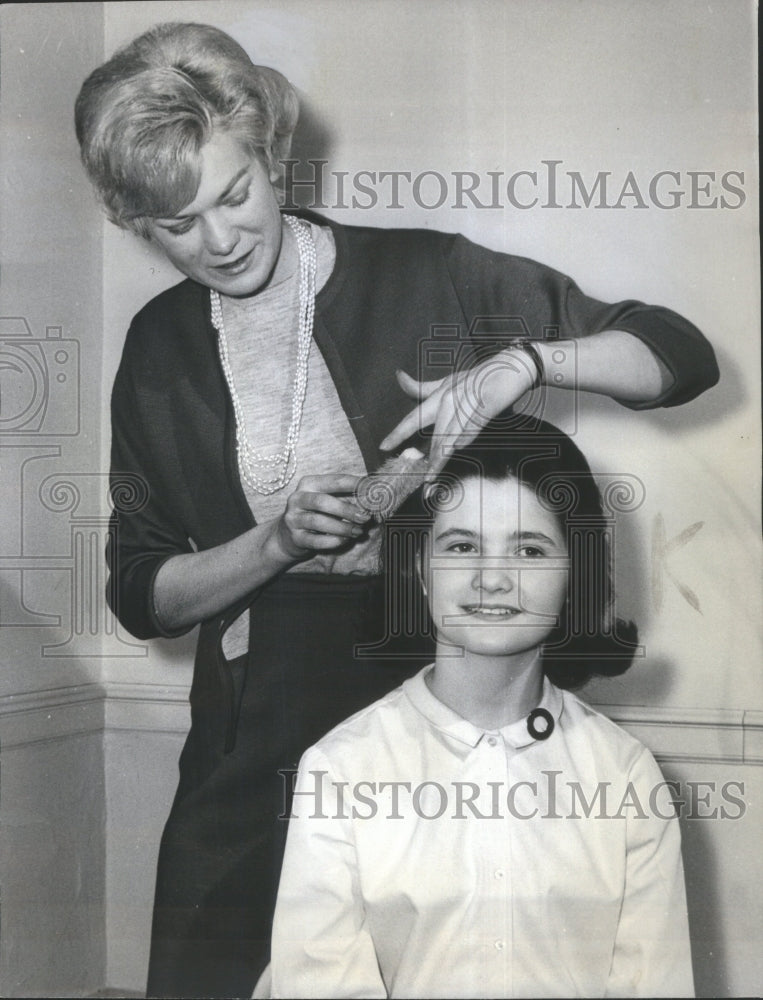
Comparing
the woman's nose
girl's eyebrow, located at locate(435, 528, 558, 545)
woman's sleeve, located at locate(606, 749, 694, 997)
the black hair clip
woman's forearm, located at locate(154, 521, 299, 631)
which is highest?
the woman's nose

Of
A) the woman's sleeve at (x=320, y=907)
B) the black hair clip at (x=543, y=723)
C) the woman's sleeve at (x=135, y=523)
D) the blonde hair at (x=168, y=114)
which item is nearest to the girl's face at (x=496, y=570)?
the black hair clip at (x=543, y=723)

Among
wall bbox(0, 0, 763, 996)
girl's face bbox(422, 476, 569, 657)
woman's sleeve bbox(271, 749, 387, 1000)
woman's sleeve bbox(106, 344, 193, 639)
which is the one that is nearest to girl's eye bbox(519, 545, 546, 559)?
girl's face bbox(422, 476, 569, 657)

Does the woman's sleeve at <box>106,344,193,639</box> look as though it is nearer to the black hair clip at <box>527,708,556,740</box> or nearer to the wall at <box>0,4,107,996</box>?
the wall at <box>0,4,107,996</box>

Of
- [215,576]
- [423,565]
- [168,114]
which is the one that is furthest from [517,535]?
[168,114]

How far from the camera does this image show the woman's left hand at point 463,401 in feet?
7.04

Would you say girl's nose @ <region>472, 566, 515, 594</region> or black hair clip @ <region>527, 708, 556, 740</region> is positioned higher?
girl's nose @ <region>472, 566, 515, 594</region>

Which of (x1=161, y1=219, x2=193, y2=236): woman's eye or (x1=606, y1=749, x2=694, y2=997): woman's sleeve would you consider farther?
(x1=161, y1=219, x2=193, y2=236): woman's eye

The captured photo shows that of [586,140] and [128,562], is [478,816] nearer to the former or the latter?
[128,562]

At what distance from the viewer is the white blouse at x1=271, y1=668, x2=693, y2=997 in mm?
2062

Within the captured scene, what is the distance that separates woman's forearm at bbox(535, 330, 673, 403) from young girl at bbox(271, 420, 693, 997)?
0.11 metres

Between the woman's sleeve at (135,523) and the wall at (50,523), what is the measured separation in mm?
40

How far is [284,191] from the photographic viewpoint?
2.21 m

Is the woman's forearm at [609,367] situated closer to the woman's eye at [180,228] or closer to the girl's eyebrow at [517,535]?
the girl's eyebrow at [517,535]

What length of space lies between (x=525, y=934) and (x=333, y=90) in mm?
1675
